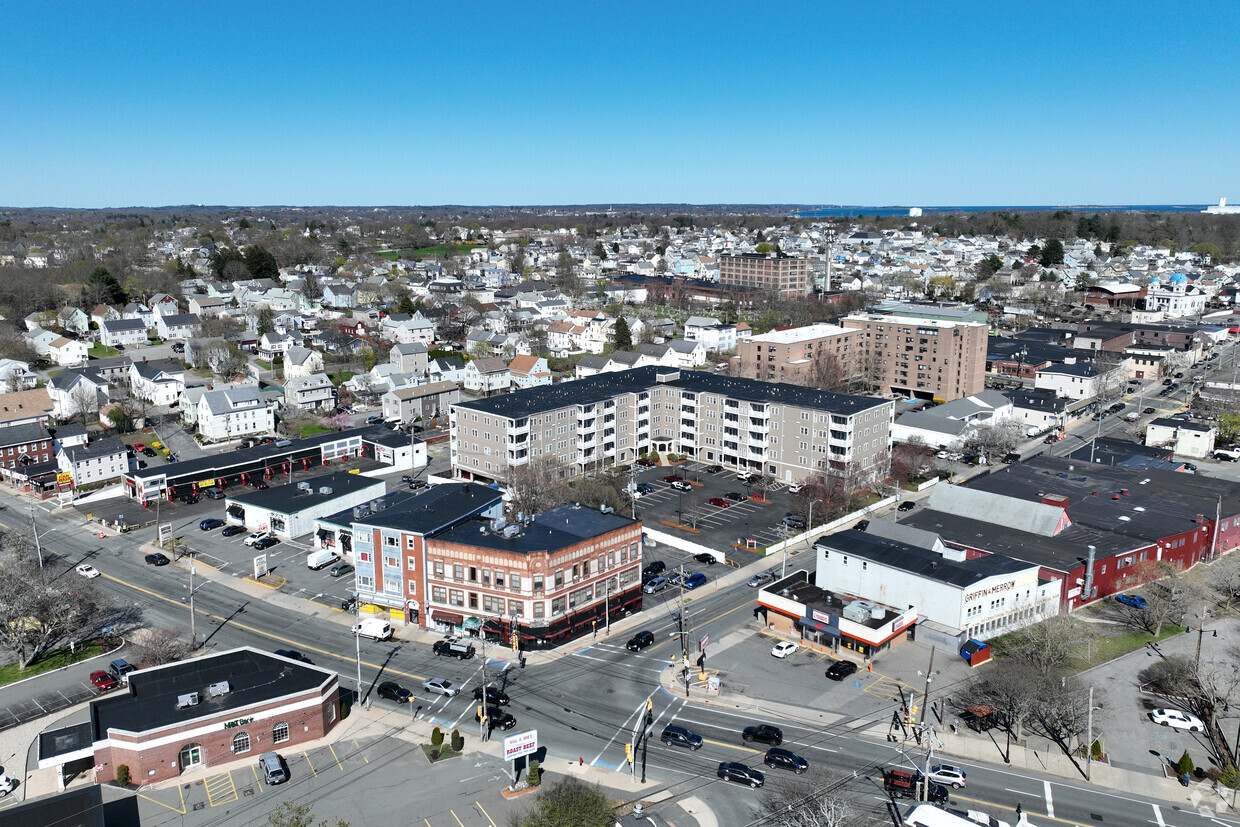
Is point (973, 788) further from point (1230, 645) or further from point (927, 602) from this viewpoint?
point (1230, 645)

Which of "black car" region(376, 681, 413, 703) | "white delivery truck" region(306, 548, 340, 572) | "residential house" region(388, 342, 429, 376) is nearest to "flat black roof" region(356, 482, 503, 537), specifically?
"white delivery truck" region(306, 548, 340, 572)

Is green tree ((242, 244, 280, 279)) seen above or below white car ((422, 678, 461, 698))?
above

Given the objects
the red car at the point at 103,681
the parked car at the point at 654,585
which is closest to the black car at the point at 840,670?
the parked car at the point at 654,585

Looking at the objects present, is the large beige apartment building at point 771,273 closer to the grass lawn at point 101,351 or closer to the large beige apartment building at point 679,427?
the large beige apartment building at point 679,427

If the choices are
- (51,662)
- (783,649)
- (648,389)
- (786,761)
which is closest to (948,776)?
(786,761)

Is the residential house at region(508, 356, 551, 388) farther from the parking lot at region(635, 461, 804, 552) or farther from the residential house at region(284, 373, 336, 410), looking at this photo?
the parking lot at region(635, 461, 804, 552)

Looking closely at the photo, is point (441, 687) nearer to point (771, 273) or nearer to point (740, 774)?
point (740, 774)
